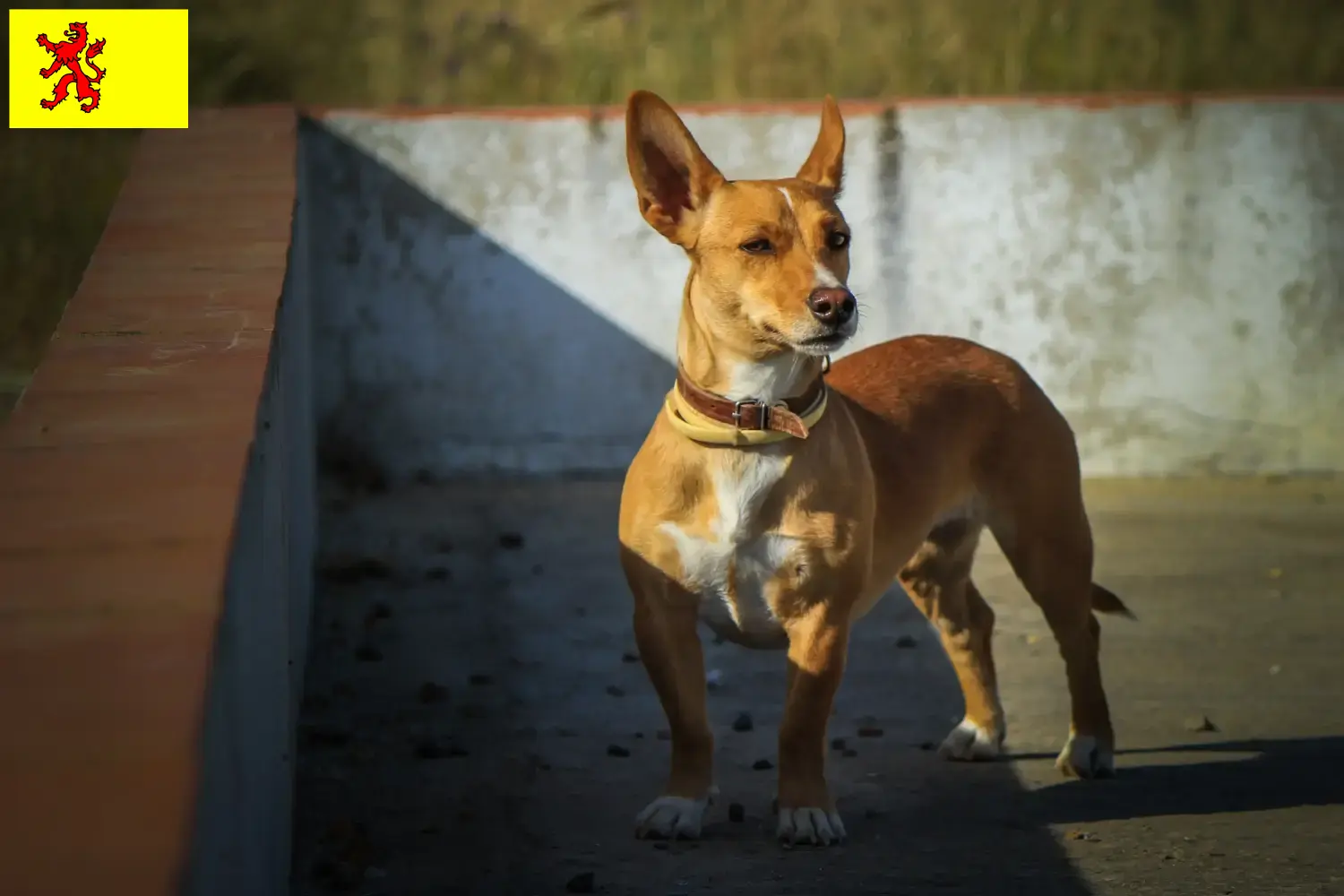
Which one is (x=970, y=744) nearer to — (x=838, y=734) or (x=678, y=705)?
(x=838, y=734)

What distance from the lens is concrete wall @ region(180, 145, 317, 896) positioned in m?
2.32

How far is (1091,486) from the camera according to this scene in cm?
869

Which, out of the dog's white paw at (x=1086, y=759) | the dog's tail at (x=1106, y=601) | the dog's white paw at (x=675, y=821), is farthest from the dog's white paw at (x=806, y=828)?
the dog's tail at (x=1106, y=601)

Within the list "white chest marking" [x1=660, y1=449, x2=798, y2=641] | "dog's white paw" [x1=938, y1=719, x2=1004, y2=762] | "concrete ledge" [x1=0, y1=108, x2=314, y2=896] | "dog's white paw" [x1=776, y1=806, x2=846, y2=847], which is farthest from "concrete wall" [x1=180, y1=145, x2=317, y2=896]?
"dog's white paw" [x1=938, y1=719, x2=1004, y2=762]

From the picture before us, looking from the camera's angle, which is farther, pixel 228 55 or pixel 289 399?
pixel 228 55

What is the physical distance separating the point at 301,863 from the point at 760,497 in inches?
49.4

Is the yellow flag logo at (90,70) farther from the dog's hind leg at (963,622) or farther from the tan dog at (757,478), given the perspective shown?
the tan dog at (757,478)

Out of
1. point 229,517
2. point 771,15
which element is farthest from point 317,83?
point 229,517

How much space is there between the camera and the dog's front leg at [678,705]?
419 cm

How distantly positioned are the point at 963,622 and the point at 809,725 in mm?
1036

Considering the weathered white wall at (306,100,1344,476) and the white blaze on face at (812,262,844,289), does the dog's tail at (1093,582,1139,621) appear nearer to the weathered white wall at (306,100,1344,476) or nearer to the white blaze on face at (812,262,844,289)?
the white blaze on face at (812,262,844,289)

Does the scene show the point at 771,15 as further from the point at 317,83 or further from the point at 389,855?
the point at 389,855

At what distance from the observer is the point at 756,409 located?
161 inches

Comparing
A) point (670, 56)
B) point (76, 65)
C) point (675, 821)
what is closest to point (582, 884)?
point (675, 821)
